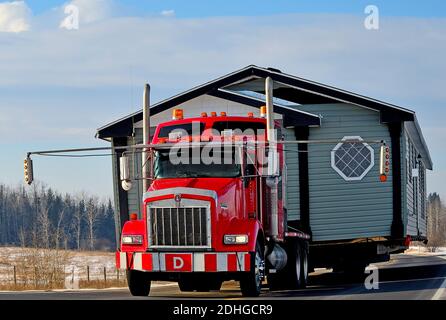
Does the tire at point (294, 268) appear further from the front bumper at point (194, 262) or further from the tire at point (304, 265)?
the front bumper at point (194, 262)

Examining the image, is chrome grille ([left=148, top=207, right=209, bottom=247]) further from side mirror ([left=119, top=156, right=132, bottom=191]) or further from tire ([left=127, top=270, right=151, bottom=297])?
side mirror ([left=119, top=156, right=132, bottom=191])

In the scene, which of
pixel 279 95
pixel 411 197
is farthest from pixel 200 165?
pixel 411 197

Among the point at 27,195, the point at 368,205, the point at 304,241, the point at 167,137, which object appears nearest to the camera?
the point at 167,137

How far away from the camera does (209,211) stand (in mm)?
15242

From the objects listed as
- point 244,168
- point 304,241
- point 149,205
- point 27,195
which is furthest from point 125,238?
point 27,195

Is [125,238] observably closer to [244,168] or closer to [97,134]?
[244,168]

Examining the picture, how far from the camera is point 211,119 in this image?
1761cm

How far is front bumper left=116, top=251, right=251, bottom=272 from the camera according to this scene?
1511cm

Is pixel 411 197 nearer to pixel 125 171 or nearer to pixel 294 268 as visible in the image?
pixel 294 268

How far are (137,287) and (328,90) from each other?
10.2 meters

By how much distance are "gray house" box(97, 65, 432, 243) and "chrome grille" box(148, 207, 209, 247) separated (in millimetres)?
8197

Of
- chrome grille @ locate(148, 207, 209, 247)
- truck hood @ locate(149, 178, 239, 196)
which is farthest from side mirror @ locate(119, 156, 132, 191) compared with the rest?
chrome grille @ locate(148, 207, 209, 247)

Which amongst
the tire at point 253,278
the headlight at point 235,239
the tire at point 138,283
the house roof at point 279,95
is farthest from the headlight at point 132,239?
the house roof at point 279,95

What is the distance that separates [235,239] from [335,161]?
9688mm
